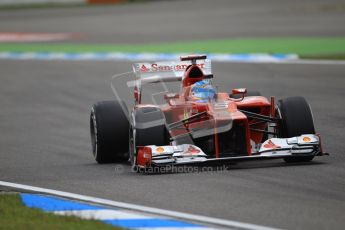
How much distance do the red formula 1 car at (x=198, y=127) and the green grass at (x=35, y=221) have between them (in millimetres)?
2227

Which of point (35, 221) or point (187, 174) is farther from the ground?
point (35, 221)

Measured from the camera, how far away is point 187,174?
449 inches

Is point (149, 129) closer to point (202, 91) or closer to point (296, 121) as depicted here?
point (202, 91)

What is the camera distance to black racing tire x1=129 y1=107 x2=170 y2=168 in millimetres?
11664

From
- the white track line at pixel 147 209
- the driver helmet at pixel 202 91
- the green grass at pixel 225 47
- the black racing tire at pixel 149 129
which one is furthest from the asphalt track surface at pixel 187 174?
the green grass at pixel 225 47

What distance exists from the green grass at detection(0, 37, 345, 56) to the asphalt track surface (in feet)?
5.94

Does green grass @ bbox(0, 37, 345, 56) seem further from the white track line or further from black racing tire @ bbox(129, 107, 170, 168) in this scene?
the white track line

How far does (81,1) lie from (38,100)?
32277 mm

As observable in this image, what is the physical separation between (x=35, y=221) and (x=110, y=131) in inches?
146

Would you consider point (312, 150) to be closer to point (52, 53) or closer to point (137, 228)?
point (137, 228)

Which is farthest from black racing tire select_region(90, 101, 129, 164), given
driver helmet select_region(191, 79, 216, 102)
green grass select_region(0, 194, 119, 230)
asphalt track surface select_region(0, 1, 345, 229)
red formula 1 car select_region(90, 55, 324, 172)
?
green grass select_region(0, 194, 119, 230)

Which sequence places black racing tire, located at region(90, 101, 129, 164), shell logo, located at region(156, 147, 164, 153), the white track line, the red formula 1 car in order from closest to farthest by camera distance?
the white track line, shell logo, located at region(156, 147, 164, 153), the red formula 1 car, black racing tire, located at region(90, 101, 129, 164)

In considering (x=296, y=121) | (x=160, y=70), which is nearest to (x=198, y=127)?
(x=296, y=121)

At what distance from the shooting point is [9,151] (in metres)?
14.5
